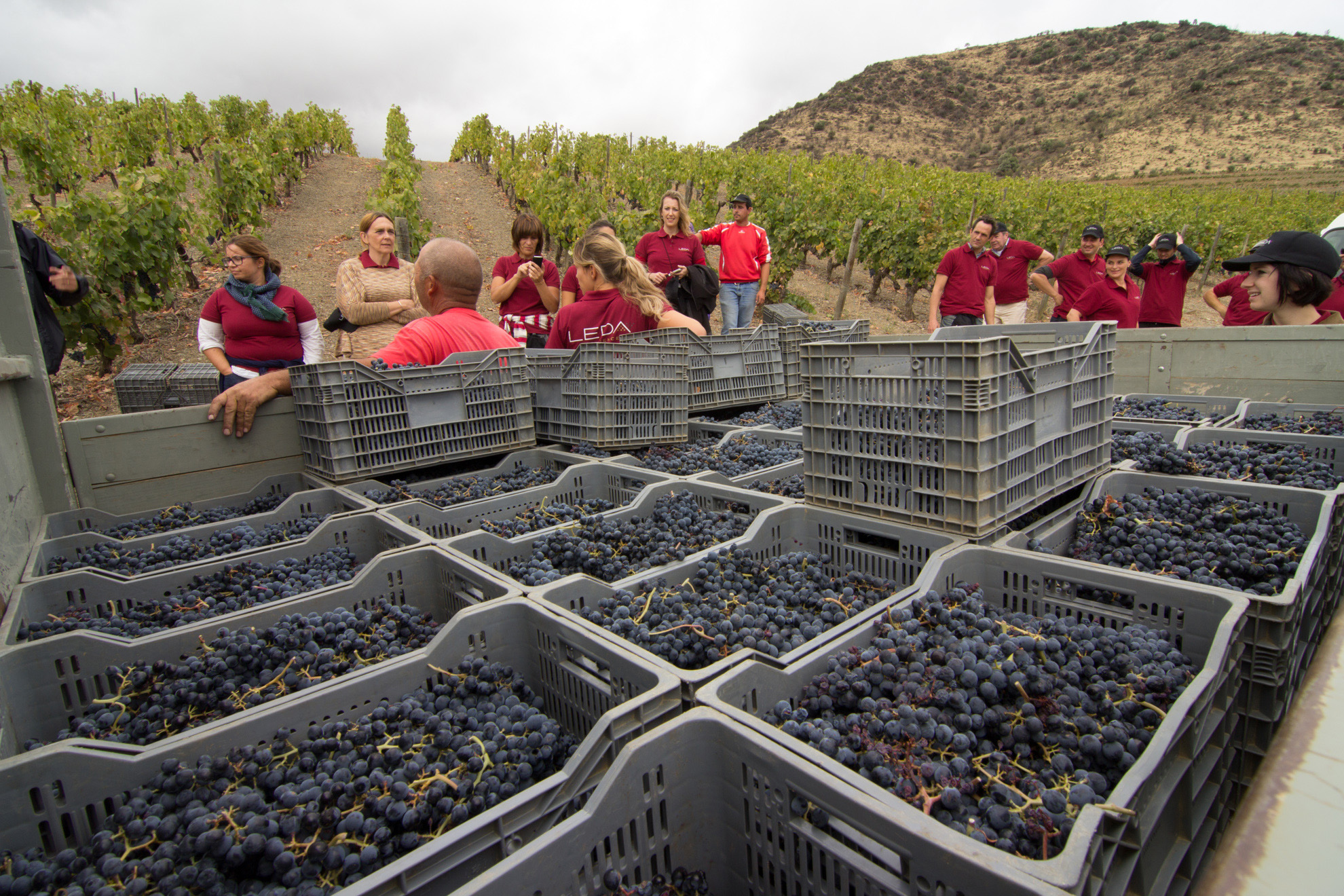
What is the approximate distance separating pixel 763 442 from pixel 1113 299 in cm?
404

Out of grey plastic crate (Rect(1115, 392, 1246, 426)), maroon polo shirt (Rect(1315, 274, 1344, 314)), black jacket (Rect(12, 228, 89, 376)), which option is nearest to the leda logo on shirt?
grey plastic crate (Rect(1115, 392, 1246, 426))

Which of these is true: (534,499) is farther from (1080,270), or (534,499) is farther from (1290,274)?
(1080,270)

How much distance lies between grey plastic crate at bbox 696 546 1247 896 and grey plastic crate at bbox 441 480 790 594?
0.57m

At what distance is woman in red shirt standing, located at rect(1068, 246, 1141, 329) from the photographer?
18.0 ft

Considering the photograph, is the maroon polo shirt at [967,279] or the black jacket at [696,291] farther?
the maroon polo shirt at [967,279]

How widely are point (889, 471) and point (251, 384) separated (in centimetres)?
250

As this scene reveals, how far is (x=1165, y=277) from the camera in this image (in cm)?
607

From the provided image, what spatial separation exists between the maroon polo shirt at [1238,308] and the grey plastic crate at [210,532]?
5.55 metres

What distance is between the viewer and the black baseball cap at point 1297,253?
3137 millimetres

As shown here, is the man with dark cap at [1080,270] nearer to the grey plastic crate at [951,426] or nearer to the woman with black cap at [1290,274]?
the woman with black cap at [1290,274]

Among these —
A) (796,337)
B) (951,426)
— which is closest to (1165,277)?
(796,337)

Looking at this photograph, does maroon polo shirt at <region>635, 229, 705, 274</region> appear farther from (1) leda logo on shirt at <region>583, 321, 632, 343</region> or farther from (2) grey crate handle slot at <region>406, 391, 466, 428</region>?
(2) grey crate handle slot at <region>406, 391, 466, 428</region>

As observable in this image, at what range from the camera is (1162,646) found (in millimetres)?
1405

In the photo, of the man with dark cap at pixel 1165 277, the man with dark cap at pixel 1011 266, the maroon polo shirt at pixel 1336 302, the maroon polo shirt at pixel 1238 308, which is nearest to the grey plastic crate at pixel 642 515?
the maroon polo shirt at pixel 1336 302
